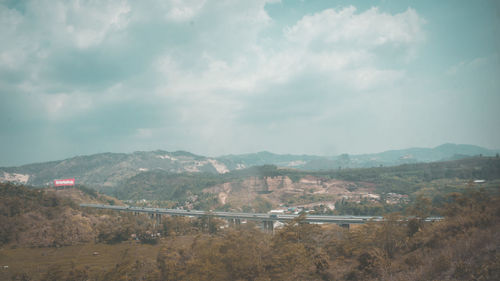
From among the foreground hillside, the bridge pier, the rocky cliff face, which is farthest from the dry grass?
the rocky cliff face

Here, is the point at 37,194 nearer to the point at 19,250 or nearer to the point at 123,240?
the point at 19,250

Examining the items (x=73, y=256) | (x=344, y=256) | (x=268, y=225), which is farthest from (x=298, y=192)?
(x=344, y=256)

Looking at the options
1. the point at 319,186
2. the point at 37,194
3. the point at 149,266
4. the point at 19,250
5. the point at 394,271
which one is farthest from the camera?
the point at 319,186

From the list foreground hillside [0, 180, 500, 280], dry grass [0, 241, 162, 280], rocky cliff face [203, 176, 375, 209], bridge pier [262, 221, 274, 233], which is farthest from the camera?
rocky cliff face [203, 176, 375, 209]

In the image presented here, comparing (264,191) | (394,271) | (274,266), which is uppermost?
(394,271)

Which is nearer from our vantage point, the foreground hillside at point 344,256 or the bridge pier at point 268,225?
the foreground hillside at point 344,256

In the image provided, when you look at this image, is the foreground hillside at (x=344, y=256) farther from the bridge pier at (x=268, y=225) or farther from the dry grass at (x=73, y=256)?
the bridge pier at (x=268, y=225)

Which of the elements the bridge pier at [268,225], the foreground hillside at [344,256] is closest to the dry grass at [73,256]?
the foreground hillside at [344,256]

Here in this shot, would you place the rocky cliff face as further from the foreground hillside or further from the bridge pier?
the foreground hillside

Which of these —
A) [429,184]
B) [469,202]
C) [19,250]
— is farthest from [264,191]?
[469,202]

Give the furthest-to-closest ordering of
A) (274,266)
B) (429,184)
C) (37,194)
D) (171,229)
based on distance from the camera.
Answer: (429,184)
(37,194)
(171,229)
(274,266)

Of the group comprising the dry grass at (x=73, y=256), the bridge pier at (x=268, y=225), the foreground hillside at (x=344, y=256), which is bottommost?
the bridge pier at (x=268, y=225)
